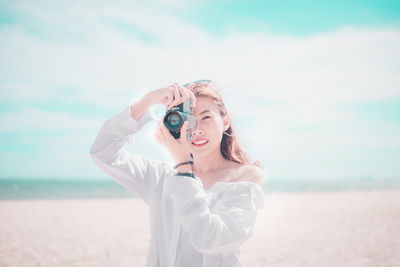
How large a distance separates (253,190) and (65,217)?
10.5 metres

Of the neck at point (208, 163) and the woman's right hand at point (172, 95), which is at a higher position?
the woman's right hand at point (172, 95)

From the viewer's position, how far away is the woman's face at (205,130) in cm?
166

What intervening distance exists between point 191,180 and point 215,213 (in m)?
0.17

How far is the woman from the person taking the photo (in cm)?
135

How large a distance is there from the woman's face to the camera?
0.09 m

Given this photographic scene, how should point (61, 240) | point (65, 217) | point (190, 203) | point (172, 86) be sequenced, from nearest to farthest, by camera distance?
1. point (190, 203)
2. point (172, 86)
3. point (61, 240)
4. point (65, 217)

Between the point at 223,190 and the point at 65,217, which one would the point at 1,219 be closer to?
the point at 65,217

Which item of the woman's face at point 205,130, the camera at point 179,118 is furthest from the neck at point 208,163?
the camera at point 179,118

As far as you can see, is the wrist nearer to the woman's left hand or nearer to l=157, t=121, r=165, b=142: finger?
the woman's left hand

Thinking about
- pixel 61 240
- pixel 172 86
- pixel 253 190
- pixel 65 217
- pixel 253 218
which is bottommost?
pixel 65 217

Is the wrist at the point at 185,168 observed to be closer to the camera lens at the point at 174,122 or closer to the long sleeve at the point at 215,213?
the long sleeve at the point at 215,213

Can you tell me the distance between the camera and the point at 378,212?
1131 centimetres

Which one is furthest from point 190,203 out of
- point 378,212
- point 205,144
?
point 378,212

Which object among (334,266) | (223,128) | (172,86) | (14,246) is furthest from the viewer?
(14,246)
